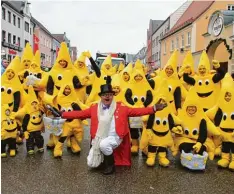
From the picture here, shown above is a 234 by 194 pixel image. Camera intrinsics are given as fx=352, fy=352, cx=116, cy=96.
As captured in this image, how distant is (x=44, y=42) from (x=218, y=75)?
144 ft

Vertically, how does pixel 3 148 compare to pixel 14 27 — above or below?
below

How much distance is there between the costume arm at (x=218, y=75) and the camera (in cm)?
659

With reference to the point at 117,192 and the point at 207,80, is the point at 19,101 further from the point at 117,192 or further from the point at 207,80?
the point at 207,80

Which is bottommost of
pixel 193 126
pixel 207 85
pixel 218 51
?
pixel 193 126

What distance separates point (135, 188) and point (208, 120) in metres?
1.73

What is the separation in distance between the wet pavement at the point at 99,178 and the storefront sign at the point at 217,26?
13.8 metres

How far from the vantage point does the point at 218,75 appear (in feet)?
21.7

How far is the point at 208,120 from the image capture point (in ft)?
18.0

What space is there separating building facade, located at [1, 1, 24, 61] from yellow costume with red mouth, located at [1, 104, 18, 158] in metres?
25.2

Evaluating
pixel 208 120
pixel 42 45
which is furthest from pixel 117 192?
pixel 42 45

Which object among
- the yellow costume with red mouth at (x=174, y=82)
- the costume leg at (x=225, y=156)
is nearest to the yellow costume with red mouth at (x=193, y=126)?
the costume leg at (x=225, y=156)

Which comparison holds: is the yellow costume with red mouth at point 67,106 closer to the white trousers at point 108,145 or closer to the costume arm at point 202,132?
the white trousers at point 108,145

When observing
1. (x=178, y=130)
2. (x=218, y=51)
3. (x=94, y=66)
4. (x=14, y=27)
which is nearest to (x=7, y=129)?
(x=94, y=66)

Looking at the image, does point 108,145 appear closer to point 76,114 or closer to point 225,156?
point 76,114
